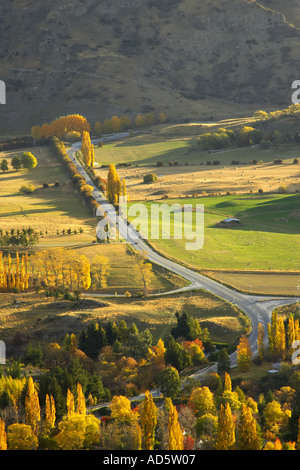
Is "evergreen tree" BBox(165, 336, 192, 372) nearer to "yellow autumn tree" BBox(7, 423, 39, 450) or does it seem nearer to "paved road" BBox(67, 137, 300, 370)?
"paved road" BBox(67, 137, 300, 370)

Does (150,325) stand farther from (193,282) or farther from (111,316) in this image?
(193,282)

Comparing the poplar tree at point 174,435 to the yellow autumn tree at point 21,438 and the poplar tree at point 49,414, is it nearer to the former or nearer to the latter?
the poplar tree at point 49,414

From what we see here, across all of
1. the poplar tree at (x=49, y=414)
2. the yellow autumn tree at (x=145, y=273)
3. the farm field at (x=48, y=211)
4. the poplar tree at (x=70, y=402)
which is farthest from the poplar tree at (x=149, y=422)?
the farm field at (x=48, y=211)

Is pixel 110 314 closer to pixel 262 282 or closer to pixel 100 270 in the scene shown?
pixel 100 270

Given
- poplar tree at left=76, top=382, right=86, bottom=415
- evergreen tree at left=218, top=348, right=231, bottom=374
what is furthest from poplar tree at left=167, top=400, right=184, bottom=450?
evergreen tree at left=218, top=348, right=231, bottom=374

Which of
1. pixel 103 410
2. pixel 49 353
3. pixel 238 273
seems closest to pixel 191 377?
pixel 103 410
